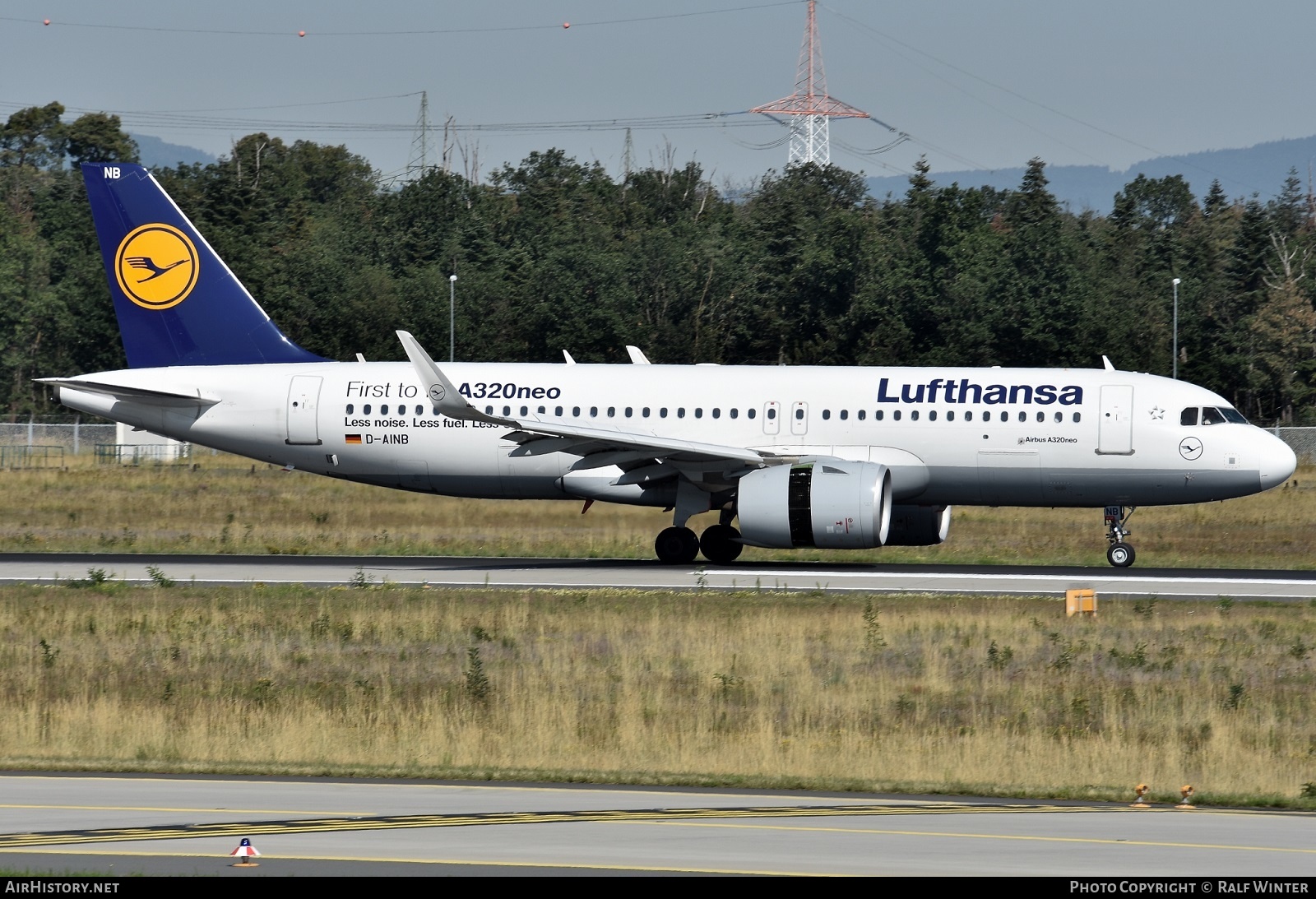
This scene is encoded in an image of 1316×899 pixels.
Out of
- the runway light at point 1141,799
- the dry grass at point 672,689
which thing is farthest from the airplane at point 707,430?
the runway light at point 1141,799

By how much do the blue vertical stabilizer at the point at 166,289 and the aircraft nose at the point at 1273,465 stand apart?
18793 millimetres

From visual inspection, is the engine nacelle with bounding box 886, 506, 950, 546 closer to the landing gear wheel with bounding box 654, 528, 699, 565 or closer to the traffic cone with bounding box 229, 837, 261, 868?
the landing gear wheel with bounding box 654, 528, 699, 565

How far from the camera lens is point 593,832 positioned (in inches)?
423

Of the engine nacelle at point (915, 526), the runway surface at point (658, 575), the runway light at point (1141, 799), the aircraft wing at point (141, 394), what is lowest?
the runway light at point (1141, 799)

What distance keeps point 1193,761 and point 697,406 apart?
17.1 metres

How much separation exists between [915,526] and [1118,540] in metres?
3.83

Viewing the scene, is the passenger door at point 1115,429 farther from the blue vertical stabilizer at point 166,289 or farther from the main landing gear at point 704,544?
the blue vertical stabilizer at point 166,289

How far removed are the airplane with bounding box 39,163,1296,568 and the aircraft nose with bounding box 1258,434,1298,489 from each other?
0.11ft

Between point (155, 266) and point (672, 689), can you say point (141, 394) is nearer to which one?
point (155, 266)

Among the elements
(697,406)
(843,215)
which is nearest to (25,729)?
(697,406)

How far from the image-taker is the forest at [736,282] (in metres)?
72.6

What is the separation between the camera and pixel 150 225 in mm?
33656

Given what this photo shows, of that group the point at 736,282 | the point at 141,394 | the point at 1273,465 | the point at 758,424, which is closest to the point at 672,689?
the point at 758,424

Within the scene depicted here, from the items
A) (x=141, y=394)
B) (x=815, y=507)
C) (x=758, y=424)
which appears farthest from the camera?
(x=141, y=394)
